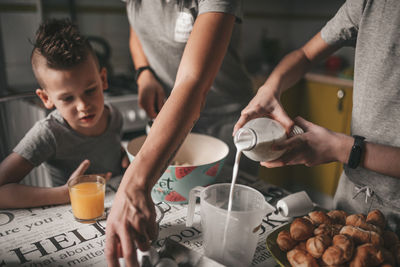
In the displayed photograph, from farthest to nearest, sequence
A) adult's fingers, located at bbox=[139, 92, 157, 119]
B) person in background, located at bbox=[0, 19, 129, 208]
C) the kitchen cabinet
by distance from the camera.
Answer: the kitchen cabinet, adult's fingers, located at bbox=[139, 92, 157, 119], person in background, located at bbox=[0, 19, 129, 208]

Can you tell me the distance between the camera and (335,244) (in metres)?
0.60

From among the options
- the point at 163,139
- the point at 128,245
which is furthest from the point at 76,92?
the point at 128,245

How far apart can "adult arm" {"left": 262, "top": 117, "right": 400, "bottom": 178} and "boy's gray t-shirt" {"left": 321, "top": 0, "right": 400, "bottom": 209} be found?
0.37 feet

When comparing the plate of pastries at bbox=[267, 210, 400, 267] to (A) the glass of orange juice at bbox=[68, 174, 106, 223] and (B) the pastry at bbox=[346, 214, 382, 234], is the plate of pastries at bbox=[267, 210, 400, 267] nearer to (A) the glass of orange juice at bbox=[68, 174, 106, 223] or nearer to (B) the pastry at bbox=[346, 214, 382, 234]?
(B) the pastry at bbox=[346, 214, 382, 234]

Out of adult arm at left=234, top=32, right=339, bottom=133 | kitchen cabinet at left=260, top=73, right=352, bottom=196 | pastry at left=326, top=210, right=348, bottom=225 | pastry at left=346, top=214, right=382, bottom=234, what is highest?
adult arm at left=234, top=32, right=339, bottom=133

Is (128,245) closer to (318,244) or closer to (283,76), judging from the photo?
(318,244)

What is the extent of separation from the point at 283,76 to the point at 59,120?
771 millimetres

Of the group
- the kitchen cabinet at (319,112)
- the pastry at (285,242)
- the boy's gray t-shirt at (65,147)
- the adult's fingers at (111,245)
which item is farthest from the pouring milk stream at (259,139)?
the kitchen cabinet at (319,112)

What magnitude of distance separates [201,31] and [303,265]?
55 cm

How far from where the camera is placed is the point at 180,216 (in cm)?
86

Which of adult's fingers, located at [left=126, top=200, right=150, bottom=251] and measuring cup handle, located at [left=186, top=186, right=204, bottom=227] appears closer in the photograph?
adult's fingers, located at [left=126, top=200, right=150, bottom=251]

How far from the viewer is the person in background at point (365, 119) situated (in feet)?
2.42

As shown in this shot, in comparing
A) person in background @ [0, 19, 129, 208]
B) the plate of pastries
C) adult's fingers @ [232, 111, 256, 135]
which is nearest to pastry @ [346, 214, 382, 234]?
the plate of pastries

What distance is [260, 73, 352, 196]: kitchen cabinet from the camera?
2.21m
